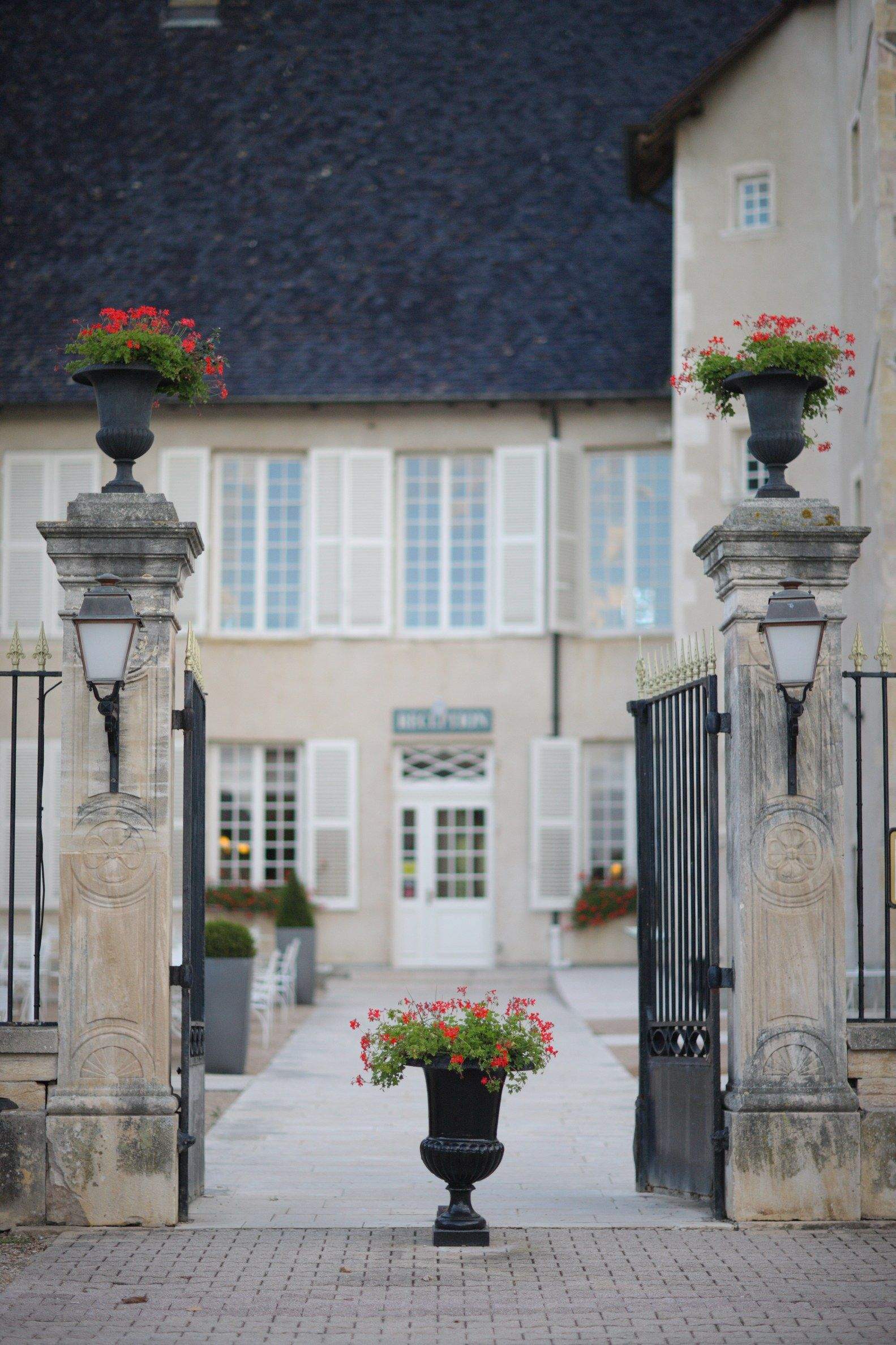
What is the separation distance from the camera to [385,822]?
2089 centimetres

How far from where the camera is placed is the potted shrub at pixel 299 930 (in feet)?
56.6

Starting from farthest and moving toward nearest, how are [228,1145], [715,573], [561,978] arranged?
[561,978], [228,1145], [715,573]

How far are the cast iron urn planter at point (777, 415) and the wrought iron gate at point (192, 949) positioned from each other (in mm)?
2450

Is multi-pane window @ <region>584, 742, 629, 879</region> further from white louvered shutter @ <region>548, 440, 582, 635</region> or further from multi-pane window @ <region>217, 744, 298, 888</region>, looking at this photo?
multi-pane window @ <region>217, 744, 298, 888</region>

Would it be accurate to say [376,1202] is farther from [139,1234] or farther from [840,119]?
[840,119]

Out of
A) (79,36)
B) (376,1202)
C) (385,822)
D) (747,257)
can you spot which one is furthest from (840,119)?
(376,1202)

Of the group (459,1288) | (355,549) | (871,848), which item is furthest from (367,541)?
(459,1288)

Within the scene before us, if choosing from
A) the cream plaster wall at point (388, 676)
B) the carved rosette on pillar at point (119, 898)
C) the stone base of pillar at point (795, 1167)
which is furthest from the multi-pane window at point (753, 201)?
the stone base of pillar at point (795, 1167)

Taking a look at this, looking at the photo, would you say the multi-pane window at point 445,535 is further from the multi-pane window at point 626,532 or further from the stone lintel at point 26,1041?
the stone lintel at point 26,1041

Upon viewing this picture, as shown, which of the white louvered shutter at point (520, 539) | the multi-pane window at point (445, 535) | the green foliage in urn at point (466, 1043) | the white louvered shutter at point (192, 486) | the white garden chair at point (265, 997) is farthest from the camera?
the multi-pane window at point (445, 535)

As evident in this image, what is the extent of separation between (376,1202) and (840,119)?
13.4 metres

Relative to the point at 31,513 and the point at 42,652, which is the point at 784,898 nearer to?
the point at 42,652

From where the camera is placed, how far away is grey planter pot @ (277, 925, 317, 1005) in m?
17.2

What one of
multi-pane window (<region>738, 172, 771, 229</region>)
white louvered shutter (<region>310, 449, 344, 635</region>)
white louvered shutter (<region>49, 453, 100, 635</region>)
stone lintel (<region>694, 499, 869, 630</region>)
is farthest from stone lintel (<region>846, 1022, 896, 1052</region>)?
white louvered shutter (<region>49, 453, 100, 635</region>)
